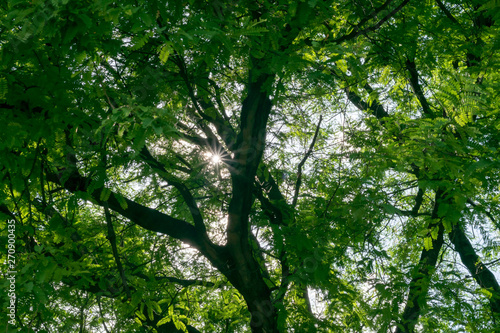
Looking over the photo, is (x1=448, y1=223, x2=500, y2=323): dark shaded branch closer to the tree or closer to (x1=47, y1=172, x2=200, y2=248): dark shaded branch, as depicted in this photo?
the tree

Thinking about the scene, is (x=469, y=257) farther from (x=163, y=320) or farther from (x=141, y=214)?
(x=141, y=214)

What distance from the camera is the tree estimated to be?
12.3 feet

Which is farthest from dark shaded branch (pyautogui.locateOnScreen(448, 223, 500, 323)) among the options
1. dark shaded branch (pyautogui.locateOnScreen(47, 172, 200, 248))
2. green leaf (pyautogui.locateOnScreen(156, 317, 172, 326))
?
green leaf (pyautogui.locateOnScreen(156, 317, 172, 326))

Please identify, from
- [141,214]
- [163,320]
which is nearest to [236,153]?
[141,214]

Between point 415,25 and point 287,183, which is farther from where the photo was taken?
point 287,183

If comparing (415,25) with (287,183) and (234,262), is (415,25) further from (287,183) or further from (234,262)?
(234,262)

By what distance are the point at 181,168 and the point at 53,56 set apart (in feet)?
8.96

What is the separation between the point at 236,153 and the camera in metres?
5.12

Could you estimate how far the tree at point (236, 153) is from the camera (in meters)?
3.76

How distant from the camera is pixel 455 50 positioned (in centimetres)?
597

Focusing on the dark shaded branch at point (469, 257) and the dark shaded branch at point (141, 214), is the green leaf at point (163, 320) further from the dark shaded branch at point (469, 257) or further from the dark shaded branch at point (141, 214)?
the dark shaded branch at point (469, 257)

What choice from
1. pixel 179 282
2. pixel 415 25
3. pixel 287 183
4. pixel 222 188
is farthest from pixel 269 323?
pixel 415 25

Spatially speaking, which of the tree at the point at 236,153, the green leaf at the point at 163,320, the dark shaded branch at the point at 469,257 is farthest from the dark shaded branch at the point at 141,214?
the dark shaded branch at the point at 469,257

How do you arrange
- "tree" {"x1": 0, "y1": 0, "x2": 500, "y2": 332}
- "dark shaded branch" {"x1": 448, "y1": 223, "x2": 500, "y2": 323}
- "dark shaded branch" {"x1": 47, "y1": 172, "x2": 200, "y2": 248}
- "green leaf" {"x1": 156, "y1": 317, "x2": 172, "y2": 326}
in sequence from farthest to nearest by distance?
"dark shaded branch" {"x1": 448, "y1": 223, "x2": 500, "y2": 323} < "green leaf" {"x1": 156, "y1": 317, "x2": 172, "y2": 326} < "dark shaded branch" {"x1": 47, "y1": 172, "x2": 200, "y2": 248} < "tree" {"x1": 0, "y1": 0, "x2": 500, "y2": 332}
